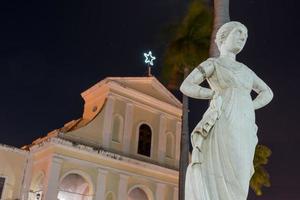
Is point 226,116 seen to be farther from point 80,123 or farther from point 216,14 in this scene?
point 80,123

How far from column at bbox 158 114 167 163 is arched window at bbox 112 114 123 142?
9.21 feet

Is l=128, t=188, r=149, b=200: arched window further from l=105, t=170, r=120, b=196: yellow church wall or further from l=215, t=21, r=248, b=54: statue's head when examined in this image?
l=215, t=21, r=248, b=54: statue's head

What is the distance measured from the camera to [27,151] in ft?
76.7

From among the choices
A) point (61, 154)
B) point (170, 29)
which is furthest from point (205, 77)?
point (61, 154)

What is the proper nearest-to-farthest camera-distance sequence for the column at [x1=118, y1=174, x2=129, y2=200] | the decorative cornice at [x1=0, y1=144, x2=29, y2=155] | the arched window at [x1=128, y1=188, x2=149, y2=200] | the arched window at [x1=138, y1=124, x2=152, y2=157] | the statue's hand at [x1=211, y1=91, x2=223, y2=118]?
the statue's hand at [x1=211, y1=91, x2=223, y2=118]
the decorative cornice at [x1=0, y1=144, x2=29, y2=155]
the column at [x1=118, y1=174, x2=129, y2=200]
the arched window at [x1=128, y1=188, x2=149, y2=200]
the arched window at [x1=138, y1=124, x2=152, y2=157]

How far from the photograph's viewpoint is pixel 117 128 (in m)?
25.4

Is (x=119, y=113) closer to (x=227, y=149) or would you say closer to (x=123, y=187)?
(x=123, y=187)

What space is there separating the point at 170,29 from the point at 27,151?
9801 millimetres

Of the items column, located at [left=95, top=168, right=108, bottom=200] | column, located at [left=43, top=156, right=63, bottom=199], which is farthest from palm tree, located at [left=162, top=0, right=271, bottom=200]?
Result: column, located at [left=43, top=156, right=63, bottom=199]

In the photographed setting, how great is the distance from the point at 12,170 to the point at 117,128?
6.09 metres

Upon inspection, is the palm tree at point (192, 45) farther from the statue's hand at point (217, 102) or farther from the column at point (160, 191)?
the statue's hand at point (217, 102)

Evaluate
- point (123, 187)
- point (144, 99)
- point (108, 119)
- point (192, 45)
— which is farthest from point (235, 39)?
point (144, 99)

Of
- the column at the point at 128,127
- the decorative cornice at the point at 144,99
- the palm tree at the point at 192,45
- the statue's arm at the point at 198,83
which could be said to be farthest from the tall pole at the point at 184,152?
the statue's arm at the point at 198,83

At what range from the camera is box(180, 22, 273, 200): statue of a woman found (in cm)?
383
